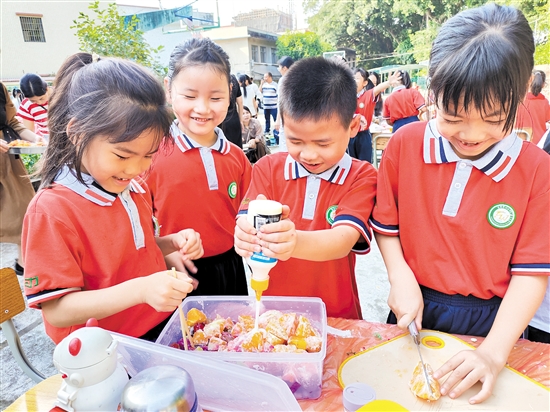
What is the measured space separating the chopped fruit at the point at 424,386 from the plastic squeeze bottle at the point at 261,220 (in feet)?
1.26

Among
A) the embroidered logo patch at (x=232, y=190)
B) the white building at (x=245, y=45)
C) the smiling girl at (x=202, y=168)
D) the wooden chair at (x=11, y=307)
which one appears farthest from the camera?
the white building at (x=245, y=45)

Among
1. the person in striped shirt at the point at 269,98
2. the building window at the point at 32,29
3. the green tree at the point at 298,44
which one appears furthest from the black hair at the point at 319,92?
the green tree at the point at 298,44

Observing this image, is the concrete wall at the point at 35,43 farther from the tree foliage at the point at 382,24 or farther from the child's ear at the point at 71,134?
the child's ear at the point at 71,134

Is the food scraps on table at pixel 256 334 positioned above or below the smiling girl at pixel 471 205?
below

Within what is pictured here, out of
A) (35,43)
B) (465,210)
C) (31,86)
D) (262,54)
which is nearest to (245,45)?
(262,54)

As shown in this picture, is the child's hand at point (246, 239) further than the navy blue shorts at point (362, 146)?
No

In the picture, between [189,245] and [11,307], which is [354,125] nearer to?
[189,245]

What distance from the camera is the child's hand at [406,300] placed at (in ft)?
3.08

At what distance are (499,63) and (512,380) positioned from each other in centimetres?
71

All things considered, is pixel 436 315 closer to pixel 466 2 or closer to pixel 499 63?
pixel 499 63

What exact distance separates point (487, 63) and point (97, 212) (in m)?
1.02

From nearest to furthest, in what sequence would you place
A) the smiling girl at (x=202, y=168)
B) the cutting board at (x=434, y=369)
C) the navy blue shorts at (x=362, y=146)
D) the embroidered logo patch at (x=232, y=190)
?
the cutting board at (x=434, y=369)
the smiling girl at (x=202, y=168)
the embroidered logo patch at (x=232, y=190)
the navy blue shorts at (x=362, y=146)

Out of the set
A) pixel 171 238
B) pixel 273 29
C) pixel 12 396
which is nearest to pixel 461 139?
pixel 171 238

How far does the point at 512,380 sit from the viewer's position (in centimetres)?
81
